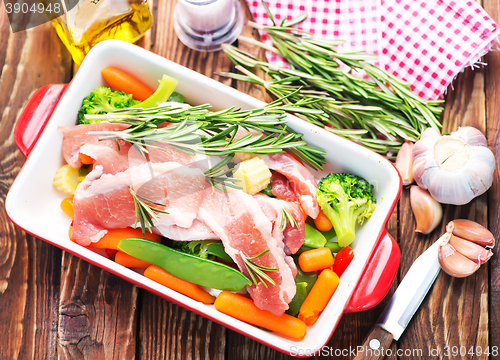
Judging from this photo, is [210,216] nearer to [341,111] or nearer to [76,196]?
[76,196]

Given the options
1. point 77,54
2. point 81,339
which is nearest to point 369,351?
point 81,339

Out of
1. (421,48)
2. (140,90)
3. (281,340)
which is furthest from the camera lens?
(421,48)

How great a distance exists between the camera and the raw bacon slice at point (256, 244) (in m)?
1.50

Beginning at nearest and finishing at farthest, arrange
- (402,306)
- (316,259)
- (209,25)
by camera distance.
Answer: (316,259) < (402,306) < (209,25)

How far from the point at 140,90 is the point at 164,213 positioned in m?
0.60

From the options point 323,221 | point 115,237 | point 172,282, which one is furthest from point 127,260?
point 323,221

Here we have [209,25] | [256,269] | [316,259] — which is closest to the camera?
[256,269]

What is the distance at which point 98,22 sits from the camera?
1708 mm

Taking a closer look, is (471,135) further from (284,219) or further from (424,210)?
(284,219)

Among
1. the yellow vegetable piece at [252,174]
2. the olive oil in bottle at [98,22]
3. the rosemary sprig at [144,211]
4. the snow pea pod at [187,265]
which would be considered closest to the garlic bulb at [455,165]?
the yellow vegetable piece at [252,174]

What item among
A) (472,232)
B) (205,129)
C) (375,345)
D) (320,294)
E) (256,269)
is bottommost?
(375,345)

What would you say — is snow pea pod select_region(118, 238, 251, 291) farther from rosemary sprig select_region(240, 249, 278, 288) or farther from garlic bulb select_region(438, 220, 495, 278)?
garlic bulb select_region(438, 220, 495, 278)

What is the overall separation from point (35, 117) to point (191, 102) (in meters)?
0.68

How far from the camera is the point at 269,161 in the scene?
1599 mm
